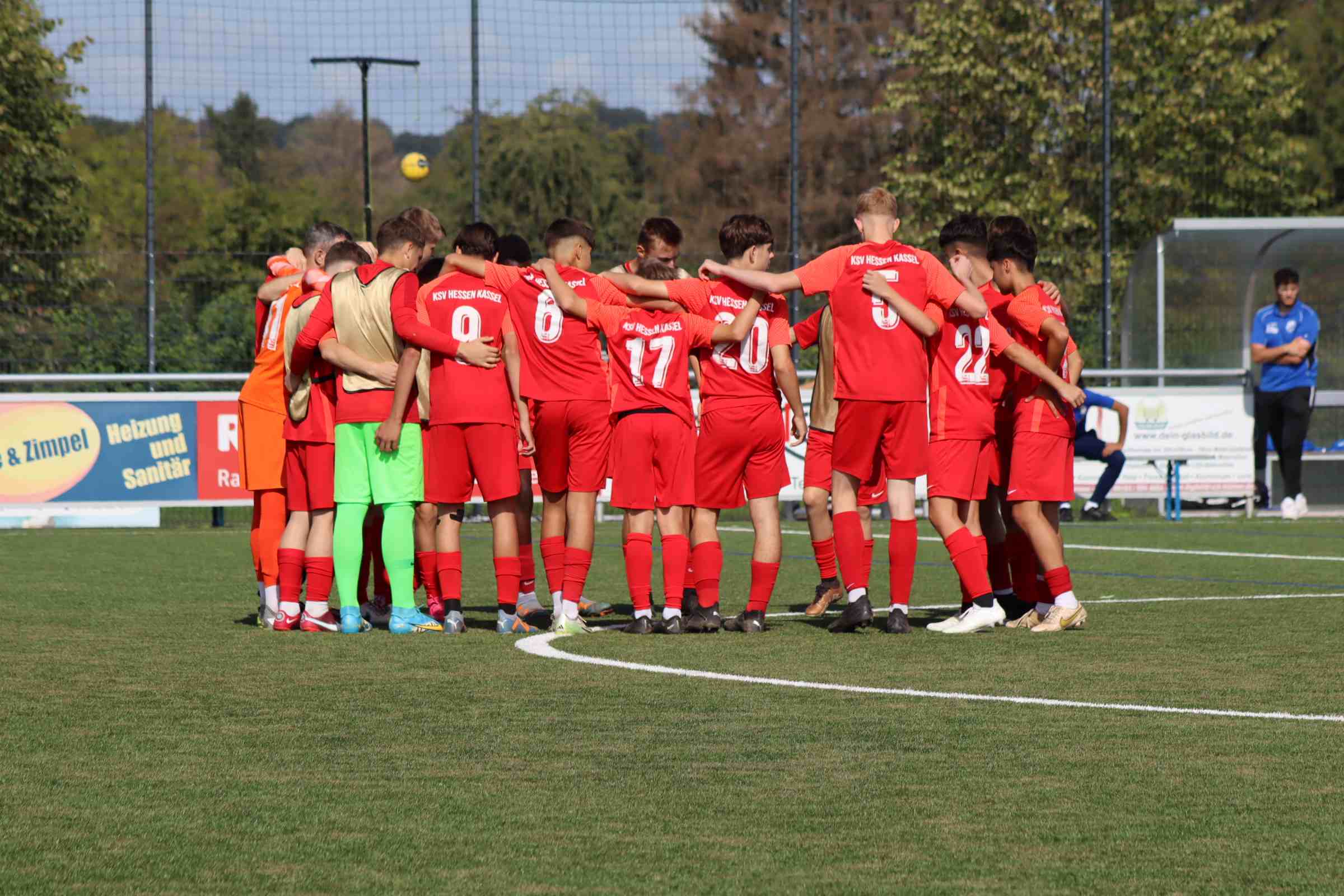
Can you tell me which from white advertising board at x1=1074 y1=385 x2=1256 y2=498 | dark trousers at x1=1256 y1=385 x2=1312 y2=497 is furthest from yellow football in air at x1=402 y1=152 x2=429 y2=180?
dark trousers at x1=1256 y1=385 x2=1312 y2=497

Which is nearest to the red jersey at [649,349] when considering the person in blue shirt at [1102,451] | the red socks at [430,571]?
the red socks at [430,571]

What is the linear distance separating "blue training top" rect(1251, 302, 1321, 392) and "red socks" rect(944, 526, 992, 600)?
10333 millimetres

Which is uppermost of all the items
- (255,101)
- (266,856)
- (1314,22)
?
(1314,22)

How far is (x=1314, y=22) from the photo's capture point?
50.8 meters

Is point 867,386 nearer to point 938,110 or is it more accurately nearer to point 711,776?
point 711,776

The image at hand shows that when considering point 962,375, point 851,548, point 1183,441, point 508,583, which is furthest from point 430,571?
point 1183,441

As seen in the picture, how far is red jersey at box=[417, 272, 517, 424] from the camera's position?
821cm

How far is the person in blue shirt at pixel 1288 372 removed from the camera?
57.1 ft

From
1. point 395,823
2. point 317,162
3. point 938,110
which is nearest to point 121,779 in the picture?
point 395,823

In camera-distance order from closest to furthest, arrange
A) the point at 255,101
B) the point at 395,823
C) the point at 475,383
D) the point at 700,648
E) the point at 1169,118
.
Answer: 1. the point at 395,823
2. the point at 700,648
3. the point at 475,383
4. the point at 255,101
5. the point at 1169,118

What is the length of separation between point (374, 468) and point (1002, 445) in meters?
2.86

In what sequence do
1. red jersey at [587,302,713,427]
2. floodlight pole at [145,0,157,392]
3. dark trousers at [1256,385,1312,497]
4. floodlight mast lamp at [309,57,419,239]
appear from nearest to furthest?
red jersey at [587,302,713,427]
dark trousers at [1256,385,1312,497]
floodlight pole at [145,0,157,392]
floodlight mast lamp at [309,57,419,239]

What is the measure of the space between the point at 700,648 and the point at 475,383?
1587mm

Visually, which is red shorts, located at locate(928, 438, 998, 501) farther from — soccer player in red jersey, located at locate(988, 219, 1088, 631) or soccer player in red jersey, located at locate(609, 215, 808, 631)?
soccer player in red jersey, located at locate(609, 215, 808, 631)
